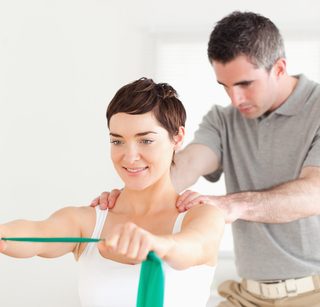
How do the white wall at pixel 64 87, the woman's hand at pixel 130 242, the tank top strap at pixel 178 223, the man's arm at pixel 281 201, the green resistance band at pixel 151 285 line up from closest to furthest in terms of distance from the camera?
the woman's hand at pixel 130 242
the green resistance band at pixel 151 285
the tank top strap at pixel 178 223
the man's arm at pixel 281 201
the white wall at pixel 64 87

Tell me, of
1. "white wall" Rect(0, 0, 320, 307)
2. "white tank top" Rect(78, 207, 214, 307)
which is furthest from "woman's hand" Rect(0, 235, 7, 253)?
"white wall" Rect(0, 0, 320, 307)

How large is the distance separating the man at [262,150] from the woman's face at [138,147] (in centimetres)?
84

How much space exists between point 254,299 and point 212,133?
0.68 metres

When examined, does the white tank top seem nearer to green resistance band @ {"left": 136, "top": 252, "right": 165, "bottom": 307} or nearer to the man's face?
green resistance band @ {"left": 136, "top": 252, "right": 165, "bottom": 307}

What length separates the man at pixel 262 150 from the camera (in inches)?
106

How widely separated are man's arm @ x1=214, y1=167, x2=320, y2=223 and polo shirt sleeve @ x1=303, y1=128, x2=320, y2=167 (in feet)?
0.36

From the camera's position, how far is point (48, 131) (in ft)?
13.9

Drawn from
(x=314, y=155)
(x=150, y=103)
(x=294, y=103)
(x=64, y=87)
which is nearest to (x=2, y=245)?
(x=150, y=103)

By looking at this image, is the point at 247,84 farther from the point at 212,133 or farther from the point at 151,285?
the point at 151,285

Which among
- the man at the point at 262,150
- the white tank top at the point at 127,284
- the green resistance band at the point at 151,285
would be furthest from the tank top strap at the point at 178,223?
the man at the point at 262,150

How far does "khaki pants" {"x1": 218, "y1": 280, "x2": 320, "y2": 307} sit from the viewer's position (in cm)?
268

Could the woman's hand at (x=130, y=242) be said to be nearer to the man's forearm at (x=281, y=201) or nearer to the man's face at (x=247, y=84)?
the man's forearm at (x=281, y=201)

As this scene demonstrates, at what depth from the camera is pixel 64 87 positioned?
4.25 meters

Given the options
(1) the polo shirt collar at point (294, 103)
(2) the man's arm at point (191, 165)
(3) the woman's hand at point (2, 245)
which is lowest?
(3) the woman's hand at point (2, 245)
